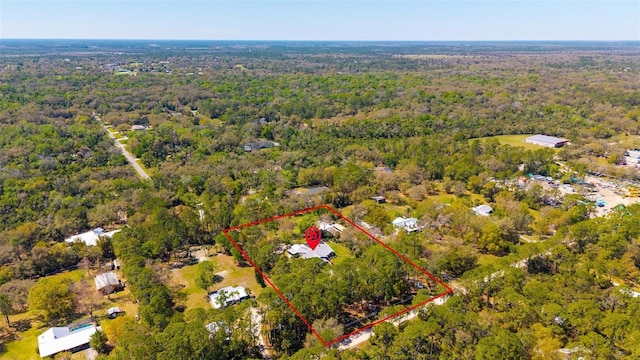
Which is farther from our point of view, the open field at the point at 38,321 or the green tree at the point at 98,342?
the open field at the point at 38,321

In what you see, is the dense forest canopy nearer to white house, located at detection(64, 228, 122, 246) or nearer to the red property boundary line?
the red property boundary line

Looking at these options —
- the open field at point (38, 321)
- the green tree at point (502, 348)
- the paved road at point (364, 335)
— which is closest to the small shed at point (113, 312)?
the open field at point (38, 321)

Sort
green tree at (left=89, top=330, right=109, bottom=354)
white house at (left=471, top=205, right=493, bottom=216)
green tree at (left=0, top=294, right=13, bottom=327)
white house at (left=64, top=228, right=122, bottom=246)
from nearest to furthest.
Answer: green tree at (left=89, top=330, right=109, bottom=354) < green tree at (left=0, top=294, right=13, bottom=327) < white house at (left=64, top=228, right=122, bottom=246) < white house at (left=471, top=205, right=493, bottom=216)

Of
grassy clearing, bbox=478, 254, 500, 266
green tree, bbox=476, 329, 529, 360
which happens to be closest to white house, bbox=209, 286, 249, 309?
green tree, bbox=476, 329, 529, 360

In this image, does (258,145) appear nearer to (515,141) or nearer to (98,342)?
(515,141)

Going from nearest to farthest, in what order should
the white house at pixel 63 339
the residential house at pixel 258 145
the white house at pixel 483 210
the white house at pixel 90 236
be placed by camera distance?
the white house at pixel 63 339 → the white house at pixel 90 236 → the white house at pixel 483 210 → the residential house at pixel 258 145

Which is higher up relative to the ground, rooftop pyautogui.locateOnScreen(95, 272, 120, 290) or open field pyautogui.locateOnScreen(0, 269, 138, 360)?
rooftop pyautogui.locateOnScreen(95, 272, 120, 290)

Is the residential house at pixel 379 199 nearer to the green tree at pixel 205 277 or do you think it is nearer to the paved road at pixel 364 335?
the paved road at pixel 364 335
